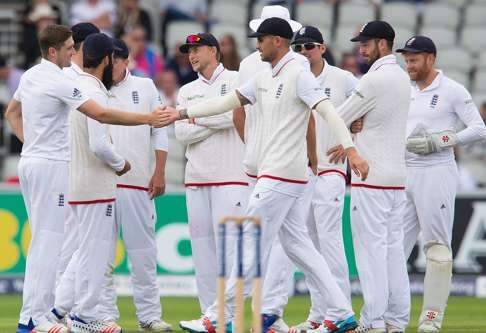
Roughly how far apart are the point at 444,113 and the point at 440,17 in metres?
9.55

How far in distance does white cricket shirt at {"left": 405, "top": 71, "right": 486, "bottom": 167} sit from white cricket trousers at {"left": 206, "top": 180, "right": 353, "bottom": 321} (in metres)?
1.90

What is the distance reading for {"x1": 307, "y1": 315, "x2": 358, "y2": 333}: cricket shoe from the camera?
442 inches

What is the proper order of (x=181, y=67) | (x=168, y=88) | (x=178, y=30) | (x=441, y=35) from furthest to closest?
(x=441, y=35), (x=178, y=30), (x=181, y=67), (x=168, y=88)

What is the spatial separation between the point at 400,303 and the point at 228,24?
33.0 feet

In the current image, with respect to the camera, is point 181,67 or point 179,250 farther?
point 181,67

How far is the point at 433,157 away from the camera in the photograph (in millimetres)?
12602

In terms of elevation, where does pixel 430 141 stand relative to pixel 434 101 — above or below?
below

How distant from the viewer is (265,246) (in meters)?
10.9

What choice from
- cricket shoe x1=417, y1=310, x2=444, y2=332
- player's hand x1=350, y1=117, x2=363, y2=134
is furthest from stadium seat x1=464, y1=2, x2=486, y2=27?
player's hand x1=350, y1=117, x2=363, y2=134

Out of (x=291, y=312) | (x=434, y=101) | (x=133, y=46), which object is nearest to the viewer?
(x=434, y=101)

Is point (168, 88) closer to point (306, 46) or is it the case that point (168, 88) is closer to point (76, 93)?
point (306, 46)

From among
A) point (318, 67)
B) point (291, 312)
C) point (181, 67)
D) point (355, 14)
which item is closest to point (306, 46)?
point (318, 67)

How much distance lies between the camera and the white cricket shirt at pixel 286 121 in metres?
10.8

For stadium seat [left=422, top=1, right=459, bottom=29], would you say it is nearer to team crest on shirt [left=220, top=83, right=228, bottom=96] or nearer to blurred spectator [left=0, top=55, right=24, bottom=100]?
Result: blurred spectator [left=0, top=55, right=24, bottom=100]
